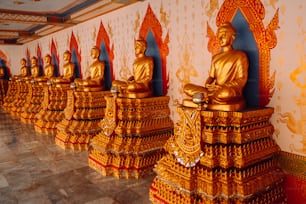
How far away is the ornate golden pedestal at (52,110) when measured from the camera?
21.3 feet

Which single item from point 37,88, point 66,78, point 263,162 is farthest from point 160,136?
point 37,88

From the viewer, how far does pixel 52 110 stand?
6648 millimetres

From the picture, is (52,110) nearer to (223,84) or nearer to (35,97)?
(35,97)

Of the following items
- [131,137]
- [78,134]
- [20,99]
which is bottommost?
[78,134]

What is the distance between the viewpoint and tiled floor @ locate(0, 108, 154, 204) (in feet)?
10.1

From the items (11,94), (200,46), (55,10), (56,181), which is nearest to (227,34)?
(200,46)

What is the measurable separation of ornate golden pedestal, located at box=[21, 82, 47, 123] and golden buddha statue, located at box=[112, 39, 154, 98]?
4.76 meters

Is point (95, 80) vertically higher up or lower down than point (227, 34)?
lower down

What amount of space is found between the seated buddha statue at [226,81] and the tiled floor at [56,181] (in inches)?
54.9

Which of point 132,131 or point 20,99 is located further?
point 20,99

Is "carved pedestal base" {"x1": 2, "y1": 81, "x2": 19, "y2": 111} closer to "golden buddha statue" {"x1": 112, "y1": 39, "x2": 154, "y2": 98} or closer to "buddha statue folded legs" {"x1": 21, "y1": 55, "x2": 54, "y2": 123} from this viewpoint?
"buddha statue folded legs" {"x1": 21, "y1": 55, "x2": 54, "y2": 123}

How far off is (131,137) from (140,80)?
97cm

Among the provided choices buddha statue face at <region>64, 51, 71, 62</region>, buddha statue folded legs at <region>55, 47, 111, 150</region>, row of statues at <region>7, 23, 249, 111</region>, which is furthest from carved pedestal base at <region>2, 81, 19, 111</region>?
row of statues at <region>7, 23, 249, 111</region>

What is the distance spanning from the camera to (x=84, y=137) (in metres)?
5.17
